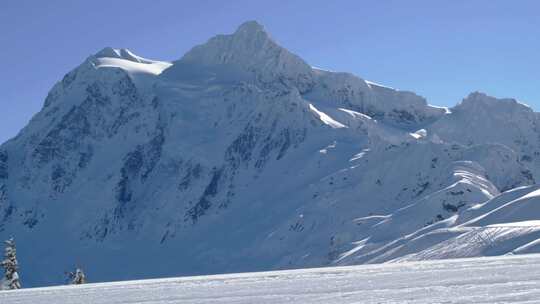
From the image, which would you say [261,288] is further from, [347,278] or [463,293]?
[463,293]

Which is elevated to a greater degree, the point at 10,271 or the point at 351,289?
the point at 351,289

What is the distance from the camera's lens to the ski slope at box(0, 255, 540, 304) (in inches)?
1847

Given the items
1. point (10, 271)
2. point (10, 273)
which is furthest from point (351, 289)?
point (10, 271)

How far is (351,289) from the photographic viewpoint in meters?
53.4

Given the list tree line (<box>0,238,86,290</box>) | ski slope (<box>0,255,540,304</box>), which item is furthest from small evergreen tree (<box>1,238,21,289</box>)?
ski slope (<box>0,255,540,304</box>)

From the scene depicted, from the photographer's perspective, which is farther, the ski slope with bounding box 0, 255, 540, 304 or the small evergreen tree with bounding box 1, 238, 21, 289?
the small evergreen tree with bounding box 1, 238, 21, 289

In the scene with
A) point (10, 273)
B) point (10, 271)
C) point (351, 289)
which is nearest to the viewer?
point (351, 289)

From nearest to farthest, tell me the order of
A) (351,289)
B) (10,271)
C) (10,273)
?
(351,289) < (10,273) < (10,271)

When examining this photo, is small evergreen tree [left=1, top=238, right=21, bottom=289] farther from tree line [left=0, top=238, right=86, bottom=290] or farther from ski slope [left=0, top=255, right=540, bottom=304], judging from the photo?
ski slope [left=0, top=255, right=540, bottom=304]

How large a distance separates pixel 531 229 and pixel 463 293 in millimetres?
127190

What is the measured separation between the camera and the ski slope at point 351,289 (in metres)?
46.9

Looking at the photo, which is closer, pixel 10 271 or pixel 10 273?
pixel 10 273

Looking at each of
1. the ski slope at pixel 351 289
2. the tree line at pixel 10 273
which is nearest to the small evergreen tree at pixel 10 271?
the tree line at pixel 10 273

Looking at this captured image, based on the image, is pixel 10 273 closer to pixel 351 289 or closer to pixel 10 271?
pixel 10 271
